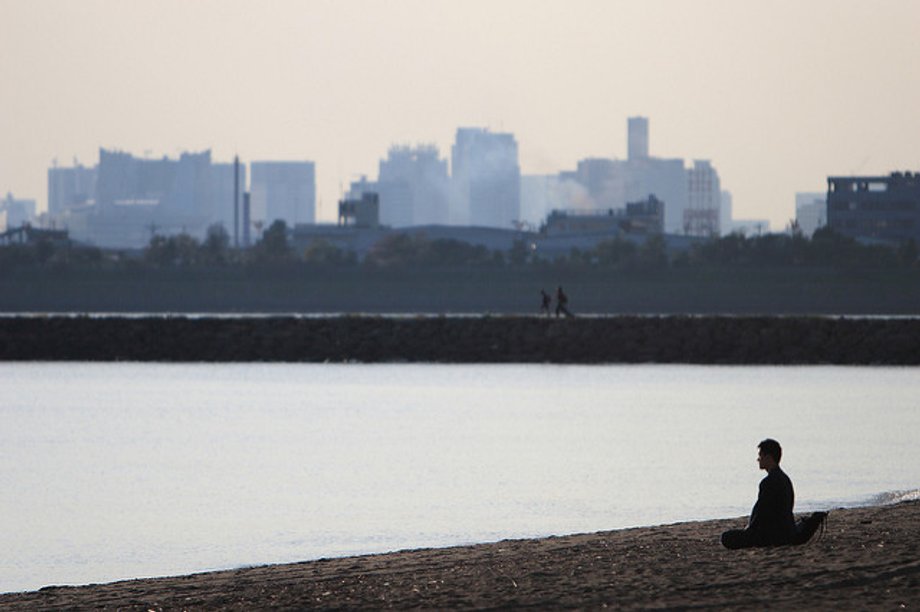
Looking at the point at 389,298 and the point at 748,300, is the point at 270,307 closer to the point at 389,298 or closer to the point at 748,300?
the point at 389,298

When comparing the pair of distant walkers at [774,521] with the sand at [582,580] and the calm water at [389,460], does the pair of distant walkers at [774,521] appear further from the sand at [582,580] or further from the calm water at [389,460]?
the calm water at [389,460]

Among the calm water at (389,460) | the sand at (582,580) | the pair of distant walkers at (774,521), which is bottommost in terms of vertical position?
the calm water at (389,460)

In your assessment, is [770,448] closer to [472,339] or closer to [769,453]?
[769,453]

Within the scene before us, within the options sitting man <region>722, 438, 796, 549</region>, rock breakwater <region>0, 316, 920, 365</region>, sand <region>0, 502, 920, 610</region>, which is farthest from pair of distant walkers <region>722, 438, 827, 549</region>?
rock breakwater <region>0, 316, 920, 365</region>

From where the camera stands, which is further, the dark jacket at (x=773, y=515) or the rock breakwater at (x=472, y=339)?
the rock breakwater at (x=472, y=339)

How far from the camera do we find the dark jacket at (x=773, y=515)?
742 inches

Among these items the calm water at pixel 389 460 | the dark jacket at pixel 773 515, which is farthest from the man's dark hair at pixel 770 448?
the calm water at pixel 389 460

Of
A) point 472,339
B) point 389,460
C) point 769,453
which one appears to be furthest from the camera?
point 472,339

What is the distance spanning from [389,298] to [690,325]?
4075 inches

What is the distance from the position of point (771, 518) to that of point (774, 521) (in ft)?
0.13

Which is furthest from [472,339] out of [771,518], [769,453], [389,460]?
[769,453]

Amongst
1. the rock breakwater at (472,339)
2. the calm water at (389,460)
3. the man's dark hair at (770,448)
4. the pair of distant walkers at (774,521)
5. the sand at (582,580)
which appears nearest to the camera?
the sand at (582,580)

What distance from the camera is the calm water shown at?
2533cm

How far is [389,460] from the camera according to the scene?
35531 millimetres
